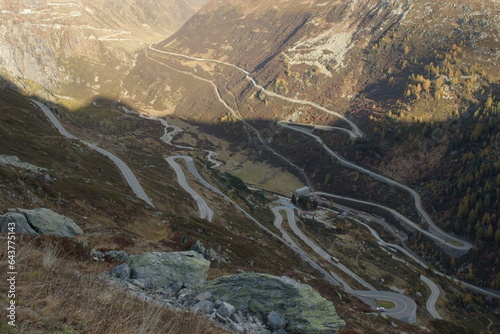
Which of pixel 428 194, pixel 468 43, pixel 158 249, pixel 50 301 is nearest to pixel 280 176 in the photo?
pixel 428 194

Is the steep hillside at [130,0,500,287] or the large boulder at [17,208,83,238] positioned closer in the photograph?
the large boulder at [17,208,83,238]

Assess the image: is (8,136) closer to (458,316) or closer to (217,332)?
(217,332)

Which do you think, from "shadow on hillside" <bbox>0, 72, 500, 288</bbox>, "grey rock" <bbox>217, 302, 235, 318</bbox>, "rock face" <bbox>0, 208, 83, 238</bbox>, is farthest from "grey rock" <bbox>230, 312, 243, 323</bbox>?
"shadow on hillside" <bbox>0, 72, 500, 288</bbox>

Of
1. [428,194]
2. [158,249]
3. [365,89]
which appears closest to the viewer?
[158,249]

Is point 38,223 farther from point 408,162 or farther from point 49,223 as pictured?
point 408,162

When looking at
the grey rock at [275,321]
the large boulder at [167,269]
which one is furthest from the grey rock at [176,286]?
the grey rock at [275,321]

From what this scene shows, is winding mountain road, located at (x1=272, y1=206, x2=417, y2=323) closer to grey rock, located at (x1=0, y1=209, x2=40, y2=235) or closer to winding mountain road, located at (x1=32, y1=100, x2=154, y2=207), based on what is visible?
winding mountain road, located at (x1=32, y1=100, x2=154, y2=207)

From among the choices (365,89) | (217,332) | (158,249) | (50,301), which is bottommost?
(158,249)
